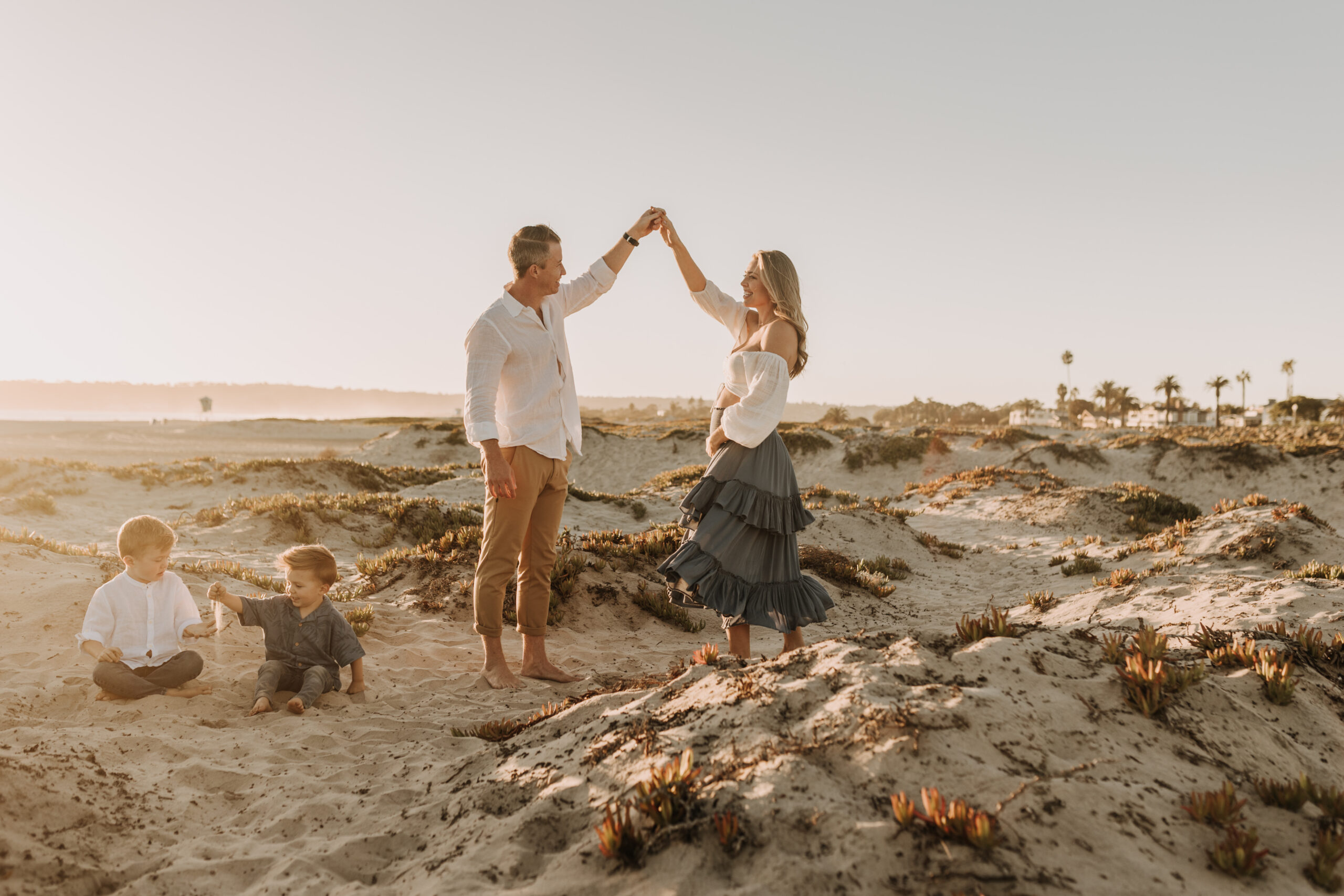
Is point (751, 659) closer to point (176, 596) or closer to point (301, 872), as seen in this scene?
point (301, 872)

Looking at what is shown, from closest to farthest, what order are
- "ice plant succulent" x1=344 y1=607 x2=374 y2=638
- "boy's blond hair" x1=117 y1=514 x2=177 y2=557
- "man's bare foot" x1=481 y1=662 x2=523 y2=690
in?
1. "boy's blond hair" x1=117 y1=514 x2=177 y2=557
2. "man's bare foot" x1=481 y1=662 x2=523 y2=690
3. "ice plant succulent" x1=344 y1=607 x2=374 y2=638

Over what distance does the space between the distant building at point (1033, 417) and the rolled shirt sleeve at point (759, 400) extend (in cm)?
7962

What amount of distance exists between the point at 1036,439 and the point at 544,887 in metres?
31.4

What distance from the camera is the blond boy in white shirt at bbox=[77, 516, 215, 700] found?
4500 millimetres

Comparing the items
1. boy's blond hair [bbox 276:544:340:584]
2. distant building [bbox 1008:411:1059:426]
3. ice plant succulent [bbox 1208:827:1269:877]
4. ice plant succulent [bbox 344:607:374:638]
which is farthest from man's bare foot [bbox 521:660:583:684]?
distant building [bbox 1008:411:1059:426]

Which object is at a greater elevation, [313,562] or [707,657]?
[313,562]

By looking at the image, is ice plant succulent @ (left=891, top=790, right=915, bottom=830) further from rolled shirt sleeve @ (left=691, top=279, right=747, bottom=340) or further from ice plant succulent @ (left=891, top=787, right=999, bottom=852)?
rolled shirt sleeve @ (left=691, top=279, right=747, bottom=340)

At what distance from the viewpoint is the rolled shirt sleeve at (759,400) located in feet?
14.9

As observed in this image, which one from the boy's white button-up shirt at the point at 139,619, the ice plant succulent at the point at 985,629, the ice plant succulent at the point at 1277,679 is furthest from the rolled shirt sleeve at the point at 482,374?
the ice plant succulent at the point at 1277,679

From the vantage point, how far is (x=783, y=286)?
15.5 feet

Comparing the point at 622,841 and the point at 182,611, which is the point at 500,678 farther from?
the point at 622,841

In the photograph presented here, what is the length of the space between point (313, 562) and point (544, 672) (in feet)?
6.44

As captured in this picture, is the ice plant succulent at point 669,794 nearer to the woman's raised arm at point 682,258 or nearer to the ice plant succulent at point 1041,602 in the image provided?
the woman's raised arm at point 682,258

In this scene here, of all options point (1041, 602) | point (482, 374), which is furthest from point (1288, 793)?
point (1041, 602)
